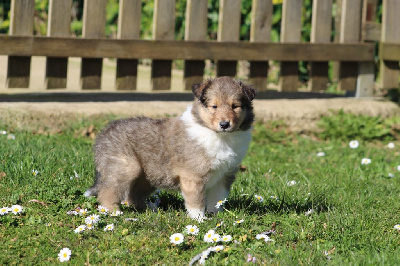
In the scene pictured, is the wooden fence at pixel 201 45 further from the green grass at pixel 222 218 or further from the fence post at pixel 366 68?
the green grass at pixel 222 218

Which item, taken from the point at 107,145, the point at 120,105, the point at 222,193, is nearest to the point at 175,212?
the point at 222,193

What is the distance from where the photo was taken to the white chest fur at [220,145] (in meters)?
4.94

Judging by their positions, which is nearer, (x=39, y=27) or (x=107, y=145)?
(x=107, y=145)

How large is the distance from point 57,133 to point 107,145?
2481mm

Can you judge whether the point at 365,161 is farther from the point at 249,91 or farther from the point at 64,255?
the point at 64,255

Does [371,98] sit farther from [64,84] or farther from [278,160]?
[64,84]

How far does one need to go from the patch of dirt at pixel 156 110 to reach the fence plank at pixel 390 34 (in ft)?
1.04

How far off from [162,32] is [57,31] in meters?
1.30

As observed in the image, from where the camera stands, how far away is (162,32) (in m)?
8.11

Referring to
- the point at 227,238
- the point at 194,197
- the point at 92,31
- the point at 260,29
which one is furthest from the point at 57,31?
the point at 227,238

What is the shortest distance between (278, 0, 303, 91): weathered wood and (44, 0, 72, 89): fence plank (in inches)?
111

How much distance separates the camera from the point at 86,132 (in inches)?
297

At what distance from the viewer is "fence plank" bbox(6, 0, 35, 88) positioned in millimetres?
7347

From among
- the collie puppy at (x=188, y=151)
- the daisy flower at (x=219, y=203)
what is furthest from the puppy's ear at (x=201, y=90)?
the daisy flower at (x=219, y=203)
